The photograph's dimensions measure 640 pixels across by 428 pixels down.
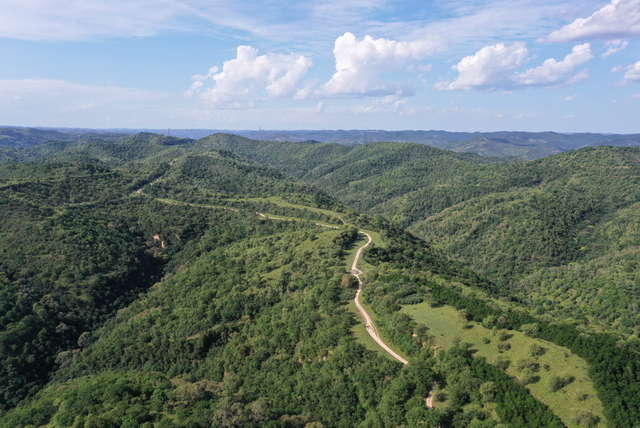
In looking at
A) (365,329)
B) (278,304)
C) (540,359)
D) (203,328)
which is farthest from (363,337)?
(203,328)

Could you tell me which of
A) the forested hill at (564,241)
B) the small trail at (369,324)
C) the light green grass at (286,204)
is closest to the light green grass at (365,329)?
the small trail at (369,324)

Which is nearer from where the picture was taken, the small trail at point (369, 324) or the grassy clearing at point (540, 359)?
the grassy clearing at point (540, 359)

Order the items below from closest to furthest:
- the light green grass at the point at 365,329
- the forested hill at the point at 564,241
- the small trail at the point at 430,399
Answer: the small trail at the point at 430,399 < the light green grass at the point at 365,329 < the forested hill at the point at 564,241

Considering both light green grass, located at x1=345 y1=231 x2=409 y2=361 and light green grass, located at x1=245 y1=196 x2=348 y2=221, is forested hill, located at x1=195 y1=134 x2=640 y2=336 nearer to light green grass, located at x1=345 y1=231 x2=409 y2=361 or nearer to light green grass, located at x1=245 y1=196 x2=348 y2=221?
light green grass, located at x1=345 y1=231 x2=409 y2=361

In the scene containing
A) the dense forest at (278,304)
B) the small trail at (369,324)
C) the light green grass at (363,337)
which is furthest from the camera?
the light green grass at (363,337)

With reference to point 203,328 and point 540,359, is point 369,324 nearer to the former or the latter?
point 540,359

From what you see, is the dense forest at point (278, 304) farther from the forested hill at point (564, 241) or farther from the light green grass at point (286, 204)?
the light green grass at point (286, 204)
